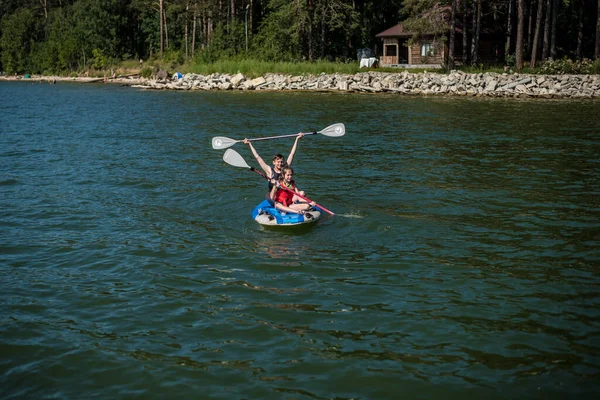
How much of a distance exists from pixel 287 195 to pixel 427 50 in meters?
41.9

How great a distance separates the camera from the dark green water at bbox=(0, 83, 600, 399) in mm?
7039

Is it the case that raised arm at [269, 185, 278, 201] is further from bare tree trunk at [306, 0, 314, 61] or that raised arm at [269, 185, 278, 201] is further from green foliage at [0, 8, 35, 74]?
green foliage at [0, 8, 35, 74]

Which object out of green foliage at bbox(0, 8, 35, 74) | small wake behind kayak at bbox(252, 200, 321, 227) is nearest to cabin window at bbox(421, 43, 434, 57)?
small wake behind kayak at bbox(252, 200, 321, 227)

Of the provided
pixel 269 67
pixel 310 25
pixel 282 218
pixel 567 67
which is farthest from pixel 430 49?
pixel 282 218

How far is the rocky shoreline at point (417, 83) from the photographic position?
117 feet

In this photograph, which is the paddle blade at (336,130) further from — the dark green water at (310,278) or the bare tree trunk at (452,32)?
the bare tree trunk at (452,32)

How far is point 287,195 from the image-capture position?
493 inches

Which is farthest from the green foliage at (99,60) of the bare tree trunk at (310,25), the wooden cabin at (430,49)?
the wooden cabin at (430,49)

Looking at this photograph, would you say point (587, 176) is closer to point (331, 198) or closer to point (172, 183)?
point (331, 198)

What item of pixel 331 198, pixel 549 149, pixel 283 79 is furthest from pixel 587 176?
pixel 283 79

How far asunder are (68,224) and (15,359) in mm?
5387

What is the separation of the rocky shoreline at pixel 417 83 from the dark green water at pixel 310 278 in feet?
54.7

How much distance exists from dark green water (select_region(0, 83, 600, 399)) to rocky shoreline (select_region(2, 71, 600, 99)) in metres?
16.7

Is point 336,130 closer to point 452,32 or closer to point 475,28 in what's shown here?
point 452,32
